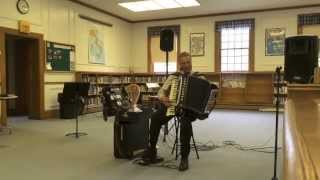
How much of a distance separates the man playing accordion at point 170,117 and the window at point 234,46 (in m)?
6.94

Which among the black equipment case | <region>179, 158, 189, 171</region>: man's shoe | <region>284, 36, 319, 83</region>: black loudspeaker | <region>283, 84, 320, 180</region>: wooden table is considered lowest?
<region>179, 158, 189, 171</region>: man's shoe

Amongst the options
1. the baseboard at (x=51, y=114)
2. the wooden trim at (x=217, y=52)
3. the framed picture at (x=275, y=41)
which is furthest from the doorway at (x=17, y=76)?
the framed picture at (x=275, y=41)

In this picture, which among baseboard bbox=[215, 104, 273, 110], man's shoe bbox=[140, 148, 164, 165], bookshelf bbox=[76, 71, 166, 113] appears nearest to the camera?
man's shoe bbox=[140, 148, 164, 165]

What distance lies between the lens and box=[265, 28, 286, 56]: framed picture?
9.61 metres

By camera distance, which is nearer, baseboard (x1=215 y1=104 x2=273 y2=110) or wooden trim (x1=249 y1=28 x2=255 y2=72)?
baseboard (x1=215 y1=104 x2=273 y2=110)

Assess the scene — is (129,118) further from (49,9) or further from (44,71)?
(49,9)

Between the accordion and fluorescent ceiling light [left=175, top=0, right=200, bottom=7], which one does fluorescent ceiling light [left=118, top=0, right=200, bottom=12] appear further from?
the accordion

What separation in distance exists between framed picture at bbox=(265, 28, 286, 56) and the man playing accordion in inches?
272

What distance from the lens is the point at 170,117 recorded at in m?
3.62

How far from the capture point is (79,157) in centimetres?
385

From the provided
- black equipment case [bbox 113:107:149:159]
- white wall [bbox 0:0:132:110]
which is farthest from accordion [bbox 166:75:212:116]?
white wall [bbox 0:0:132:110]

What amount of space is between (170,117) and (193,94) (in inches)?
15.9

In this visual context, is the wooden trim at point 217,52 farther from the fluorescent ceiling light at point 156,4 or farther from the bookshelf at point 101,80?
the bookshelf at point 101,80

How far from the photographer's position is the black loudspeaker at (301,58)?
13.6 feet
